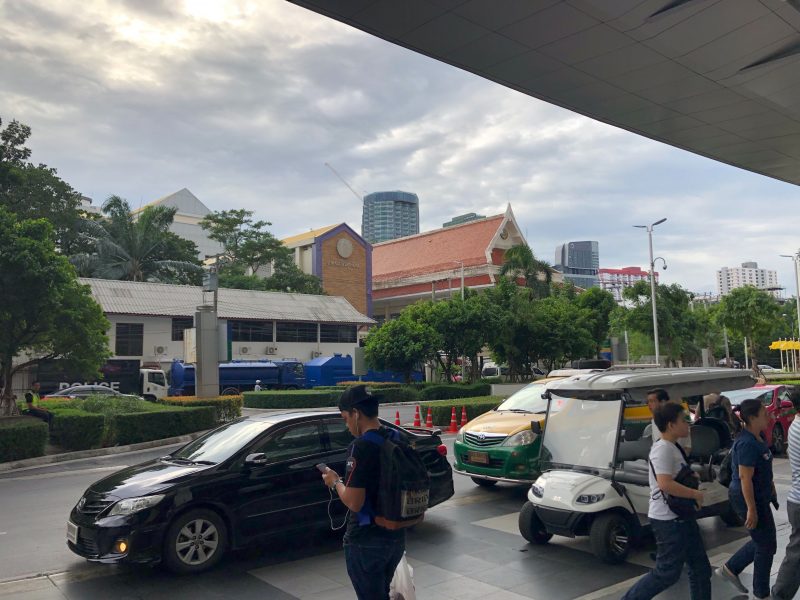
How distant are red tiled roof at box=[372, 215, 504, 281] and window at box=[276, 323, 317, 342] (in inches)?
685

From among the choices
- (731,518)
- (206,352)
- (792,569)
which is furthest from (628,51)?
(206,352)

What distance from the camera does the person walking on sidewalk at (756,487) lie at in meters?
5.07

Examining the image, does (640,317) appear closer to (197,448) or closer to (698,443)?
(698,443)

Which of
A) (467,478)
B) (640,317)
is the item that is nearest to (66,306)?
(467,478)

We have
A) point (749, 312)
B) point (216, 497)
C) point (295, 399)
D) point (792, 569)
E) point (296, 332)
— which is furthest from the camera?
point (296, 332)

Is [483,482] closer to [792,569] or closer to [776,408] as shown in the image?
[792,569]

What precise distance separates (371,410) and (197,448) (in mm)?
4452

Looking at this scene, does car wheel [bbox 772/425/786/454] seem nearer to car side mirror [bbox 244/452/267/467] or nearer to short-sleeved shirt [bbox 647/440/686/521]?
short-sleeved shirt [bbox 647/440/686/521]

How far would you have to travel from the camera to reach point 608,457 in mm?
7312

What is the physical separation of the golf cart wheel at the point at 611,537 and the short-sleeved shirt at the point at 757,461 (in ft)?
5.62

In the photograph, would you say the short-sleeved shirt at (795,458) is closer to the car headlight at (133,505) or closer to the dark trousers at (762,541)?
the dark trousers at (762,541)

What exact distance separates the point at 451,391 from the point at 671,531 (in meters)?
28.2

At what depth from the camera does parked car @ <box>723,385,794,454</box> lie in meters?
14.0

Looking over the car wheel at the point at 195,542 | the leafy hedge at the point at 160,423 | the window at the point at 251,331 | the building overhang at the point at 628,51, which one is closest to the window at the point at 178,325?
the window at the point at 251,331
